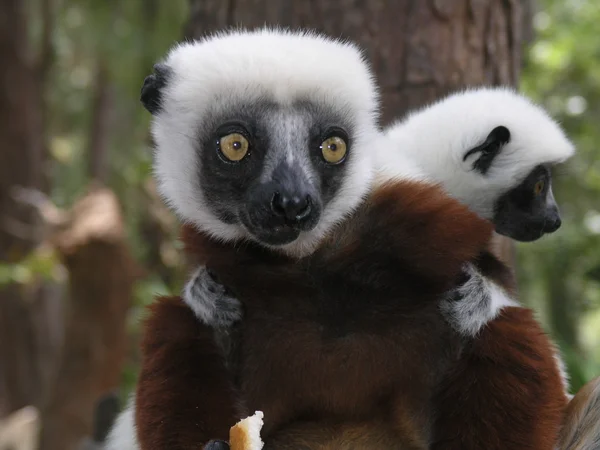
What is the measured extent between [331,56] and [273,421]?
1.17m

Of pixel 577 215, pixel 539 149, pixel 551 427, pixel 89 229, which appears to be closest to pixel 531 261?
pixel 577 215

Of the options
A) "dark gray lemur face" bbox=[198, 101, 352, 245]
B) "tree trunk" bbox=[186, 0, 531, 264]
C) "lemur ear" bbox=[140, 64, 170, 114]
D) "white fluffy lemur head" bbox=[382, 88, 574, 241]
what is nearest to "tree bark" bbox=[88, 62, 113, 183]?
"tree trunk" bbox=[186, 0, 531, 264]

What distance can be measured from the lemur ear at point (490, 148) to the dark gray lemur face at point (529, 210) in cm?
20

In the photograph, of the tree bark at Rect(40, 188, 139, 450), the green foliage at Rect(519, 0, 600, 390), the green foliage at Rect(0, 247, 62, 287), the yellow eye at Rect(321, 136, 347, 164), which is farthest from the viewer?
the green foliage at Rect(519, 0, 600, 390)

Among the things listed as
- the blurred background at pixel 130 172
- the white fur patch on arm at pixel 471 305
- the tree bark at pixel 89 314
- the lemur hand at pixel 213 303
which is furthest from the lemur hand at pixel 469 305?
the tree bark at pixel 89 314

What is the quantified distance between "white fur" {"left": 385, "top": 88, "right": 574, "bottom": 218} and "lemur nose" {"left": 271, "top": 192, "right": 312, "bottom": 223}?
109 centimetres

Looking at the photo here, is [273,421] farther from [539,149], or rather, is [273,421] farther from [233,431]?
[539,149]

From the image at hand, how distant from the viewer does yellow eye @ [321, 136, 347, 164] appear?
2.38 metres

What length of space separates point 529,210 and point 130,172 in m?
6.09

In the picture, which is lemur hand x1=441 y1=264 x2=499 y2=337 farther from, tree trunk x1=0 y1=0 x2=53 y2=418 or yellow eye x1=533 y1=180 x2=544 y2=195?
tree trunk x1=0 y1=0 x2=53 y2=418

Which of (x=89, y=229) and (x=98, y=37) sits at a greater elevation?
(x=98, y=37)

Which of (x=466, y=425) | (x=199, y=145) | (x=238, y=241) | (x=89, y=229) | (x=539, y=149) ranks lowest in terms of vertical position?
(x=89, y=229)

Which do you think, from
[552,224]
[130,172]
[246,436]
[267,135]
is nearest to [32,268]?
[130,172]

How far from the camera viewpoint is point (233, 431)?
1.97 meters
